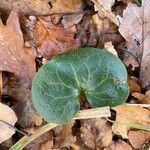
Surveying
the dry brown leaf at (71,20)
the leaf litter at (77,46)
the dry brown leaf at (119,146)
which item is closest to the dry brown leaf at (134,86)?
the leaf litter at (77,46)

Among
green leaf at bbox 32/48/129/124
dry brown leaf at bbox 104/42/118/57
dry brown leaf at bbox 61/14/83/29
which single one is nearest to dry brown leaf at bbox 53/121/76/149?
green leaf at bbox 32/48/129/124

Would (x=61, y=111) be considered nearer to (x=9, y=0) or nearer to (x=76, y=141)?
(x=76, y=141)

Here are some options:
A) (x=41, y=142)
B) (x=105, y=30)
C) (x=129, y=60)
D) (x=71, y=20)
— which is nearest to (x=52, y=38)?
(x=71, y=20)

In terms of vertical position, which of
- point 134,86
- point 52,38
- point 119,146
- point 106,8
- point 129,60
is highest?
point 106,8

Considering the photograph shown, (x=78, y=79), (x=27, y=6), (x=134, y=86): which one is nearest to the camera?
(x=78, y=79)

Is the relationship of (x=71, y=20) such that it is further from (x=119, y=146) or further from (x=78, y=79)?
(x=119, y=146)

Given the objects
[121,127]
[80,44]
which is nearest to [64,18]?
[80,44]

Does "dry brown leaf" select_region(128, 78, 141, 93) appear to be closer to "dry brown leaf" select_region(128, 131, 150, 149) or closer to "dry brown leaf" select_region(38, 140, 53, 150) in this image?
"dry brown leaf" select_region(128, 131, 150, 149)
